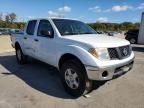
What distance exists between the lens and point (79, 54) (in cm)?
478

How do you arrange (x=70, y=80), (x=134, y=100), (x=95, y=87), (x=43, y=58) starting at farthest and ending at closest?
(x=43, y=58), (x=95, y=87), (x=70, y=80), (x=134, y=100)

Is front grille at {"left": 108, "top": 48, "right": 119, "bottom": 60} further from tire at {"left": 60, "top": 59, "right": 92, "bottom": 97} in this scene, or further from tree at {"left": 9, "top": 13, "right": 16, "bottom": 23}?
tree at {"left": 9, "top": 13, "right": 16, "bottom": 23}

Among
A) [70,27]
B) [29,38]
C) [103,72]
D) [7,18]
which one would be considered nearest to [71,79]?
[103,72]

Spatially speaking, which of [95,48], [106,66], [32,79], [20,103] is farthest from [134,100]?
[32,79]

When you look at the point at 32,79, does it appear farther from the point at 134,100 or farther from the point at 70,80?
the point at 134,100

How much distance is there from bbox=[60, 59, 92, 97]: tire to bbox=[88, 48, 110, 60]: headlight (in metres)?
0.43

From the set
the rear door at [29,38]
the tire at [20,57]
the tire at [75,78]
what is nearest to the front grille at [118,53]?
the tire at [75,78]

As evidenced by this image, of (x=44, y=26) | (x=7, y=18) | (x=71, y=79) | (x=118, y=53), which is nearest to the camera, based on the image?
(x=118, y=53)

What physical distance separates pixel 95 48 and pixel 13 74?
370cm

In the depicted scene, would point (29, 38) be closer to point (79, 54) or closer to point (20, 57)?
point (20, 57)

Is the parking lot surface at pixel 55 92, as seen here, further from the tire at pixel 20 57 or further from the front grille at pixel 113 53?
the tire at pixel 20 57

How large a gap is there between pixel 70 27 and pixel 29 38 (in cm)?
182

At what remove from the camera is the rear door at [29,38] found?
7.24 metres

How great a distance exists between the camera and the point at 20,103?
474 cm
